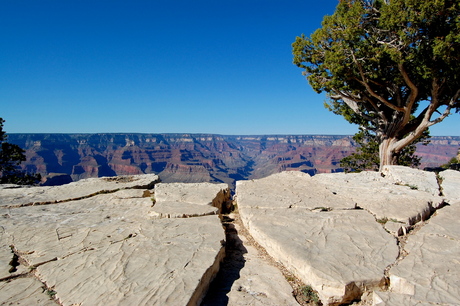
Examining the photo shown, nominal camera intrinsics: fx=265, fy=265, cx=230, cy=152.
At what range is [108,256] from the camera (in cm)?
341

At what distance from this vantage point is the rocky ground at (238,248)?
2.83m

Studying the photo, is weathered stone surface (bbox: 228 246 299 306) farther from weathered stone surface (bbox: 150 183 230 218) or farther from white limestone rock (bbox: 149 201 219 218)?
weathered stone surface (bbox: 150 183 230 218)

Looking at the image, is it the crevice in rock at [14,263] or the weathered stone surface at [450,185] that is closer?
the crevice in rock at [14,263]

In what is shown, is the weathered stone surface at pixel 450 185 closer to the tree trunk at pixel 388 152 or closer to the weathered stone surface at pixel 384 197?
the weathered stone surface at pixel 384 197

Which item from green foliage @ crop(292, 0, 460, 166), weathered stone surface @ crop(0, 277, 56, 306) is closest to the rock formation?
weathered stone surface @ crop(0, 277, 56, 306)

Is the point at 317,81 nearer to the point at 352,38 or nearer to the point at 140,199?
the point at 352,38

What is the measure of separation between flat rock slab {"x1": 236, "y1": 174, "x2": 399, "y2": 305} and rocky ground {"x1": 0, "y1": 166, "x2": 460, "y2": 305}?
1 cm

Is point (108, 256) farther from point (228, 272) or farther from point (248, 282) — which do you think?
point (248, 282)

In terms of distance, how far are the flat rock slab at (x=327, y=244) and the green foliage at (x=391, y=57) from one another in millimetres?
7484

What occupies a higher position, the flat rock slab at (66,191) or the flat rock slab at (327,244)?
the flat rock slab at (66,191)

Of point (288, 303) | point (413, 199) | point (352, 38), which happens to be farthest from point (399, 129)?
point (288, 303)

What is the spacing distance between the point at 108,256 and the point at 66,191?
472 cm

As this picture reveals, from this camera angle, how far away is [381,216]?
189 inches

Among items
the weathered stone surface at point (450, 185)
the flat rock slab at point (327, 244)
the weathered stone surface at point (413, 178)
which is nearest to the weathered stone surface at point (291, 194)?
the flat rock slab at point (327, 244)
